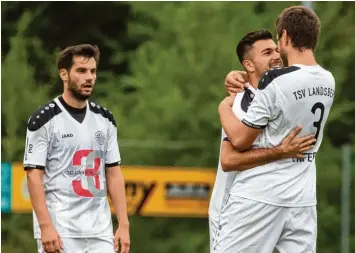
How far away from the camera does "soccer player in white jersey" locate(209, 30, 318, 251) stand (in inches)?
249

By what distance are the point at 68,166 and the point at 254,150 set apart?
1.66m

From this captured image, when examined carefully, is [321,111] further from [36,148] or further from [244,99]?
[36,148]

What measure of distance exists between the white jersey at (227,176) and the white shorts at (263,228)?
0.47 meters

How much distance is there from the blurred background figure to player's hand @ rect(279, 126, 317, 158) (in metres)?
9.16

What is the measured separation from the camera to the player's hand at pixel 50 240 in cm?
743

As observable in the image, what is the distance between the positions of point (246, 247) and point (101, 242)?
163 centimetres

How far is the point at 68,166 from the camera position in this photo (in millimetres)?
7586

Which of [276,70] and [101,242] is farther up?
[276,70]

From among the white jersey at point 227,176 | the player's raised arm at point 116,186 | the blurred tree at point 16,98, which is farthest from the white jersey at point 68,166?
the blurred tree at point 16,98

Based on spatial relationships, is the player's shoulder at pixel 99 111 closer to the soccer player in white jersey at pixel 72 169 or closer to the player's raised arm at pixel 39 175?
the soccer player in white jersey at pixel 72 169

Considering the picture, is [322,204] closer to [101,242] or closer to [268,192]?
[101,242]

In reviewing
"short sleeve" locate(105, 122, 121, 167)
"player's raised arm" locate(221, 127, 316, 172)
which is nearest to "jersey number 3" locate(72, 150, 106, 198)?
"short sleeve" locate(105, 122, 121, 167)

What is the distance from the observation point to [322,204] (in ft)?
51.3

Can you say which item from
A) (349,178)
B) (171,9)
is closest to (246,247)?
(349,178)
